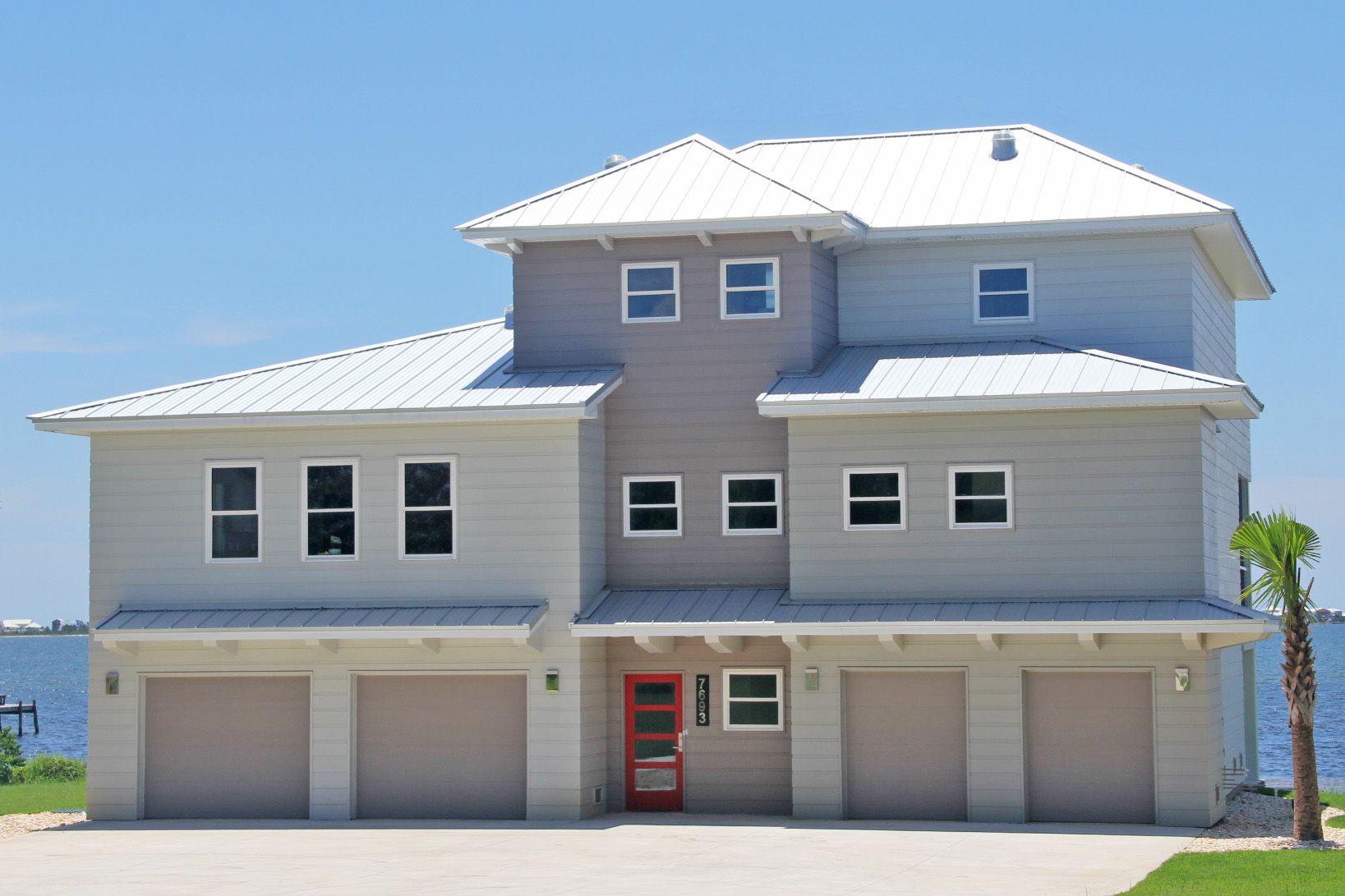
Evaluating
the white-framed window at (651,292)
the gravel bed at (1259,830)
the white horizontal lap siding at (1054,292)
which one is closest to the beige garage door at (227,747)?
the white-framed window at (651,292)

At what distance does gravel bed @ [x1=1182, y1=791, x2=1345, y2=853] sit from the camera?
72.2 feet

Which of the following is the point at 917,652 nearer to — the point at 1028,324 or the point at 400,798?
the point at 1028,324

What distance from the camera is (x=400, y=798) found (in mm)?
26656

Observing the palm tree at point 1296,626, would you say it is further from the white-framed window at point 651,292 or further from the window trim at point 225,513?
the window trim at point 225,513

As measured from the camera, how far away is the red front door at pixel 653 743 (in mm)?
26828

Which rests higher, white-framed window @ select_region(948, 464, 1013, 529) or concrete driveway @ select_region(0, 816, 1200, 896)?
white-framed window @ select_region(948, 464, 1013, 529)

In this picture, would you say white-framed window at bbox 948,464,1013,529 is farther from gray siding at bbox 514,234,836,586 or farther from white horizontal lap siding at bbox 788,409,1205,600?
gray siding at bbox 514,234,836,586

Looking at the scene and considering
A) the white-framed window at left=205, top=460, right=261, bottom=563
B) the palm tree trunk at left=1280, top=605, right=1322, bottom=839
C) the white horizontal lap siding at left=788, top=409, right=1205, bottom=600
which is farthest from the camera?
the white-framed window at left=205, top=460, right=261, bottom=563

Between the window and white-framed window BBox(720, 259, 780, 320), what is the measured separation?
5801 mm

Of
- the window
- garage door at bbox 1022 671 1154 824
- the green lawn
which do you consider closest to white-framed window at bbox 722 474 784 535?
garage door at bbox 1022 671 1154 824

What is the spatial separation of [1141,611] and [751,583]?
5.55 m

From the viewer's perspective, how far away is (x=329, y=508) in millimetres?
26844

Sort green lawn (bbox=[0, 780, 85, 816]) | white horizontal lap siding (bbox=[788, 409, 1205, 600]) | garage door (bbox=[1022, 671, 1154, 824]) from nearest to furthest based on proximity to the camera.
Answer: white horizontal lap siding (bbox=[788, 409, 1205, 600]) < garage door (bbox=[1022, 671, 1154, 824]) < green lawn (bbox=[0, 780, 85, 816])

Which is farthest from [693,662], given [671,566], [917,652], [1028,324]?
[1028,324]
